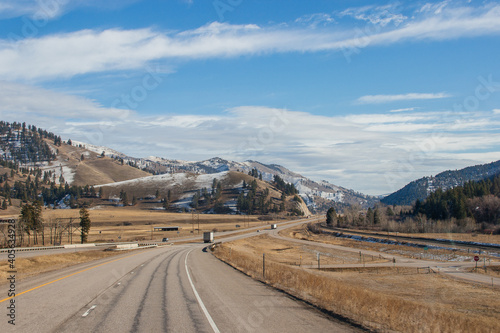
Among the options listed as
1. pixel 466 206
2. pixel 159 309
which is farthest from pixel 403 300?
pixel 466 206

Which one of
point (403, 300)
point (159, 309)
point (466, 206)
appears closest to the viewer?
point (159, 309)

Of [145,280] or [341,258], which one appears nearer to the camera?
[145,280]

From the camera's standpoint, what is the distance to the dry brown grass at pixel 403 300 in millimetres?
12383

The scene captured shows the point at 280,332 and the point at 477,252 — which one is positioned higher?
the point at 280,332

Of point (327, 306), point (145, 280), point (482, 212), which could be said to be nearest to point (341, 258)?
point (145, 280)

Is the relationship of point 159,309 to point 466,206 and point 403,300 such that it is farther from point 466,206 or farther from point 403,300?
point 466,206

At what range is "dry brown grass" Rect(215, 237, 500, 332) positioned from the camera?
12383 millimetres

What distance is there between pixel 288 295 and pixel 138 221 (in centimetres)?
17426

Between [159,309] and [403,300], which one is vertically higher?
[159,309]

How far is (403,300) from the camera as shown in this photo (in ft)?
64.5

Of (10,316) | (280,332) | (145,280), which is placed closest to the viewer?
(280,332)

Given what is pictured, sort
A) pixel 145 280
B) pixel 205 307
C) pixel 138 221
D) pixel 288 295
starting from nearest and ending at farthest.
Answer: pixel 205 307, pixel 288 295, pixel 145 280, pixel 138 221

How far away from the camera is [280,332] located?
10.5 m

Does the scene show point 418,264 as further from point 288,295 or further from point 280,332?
point 280,332
